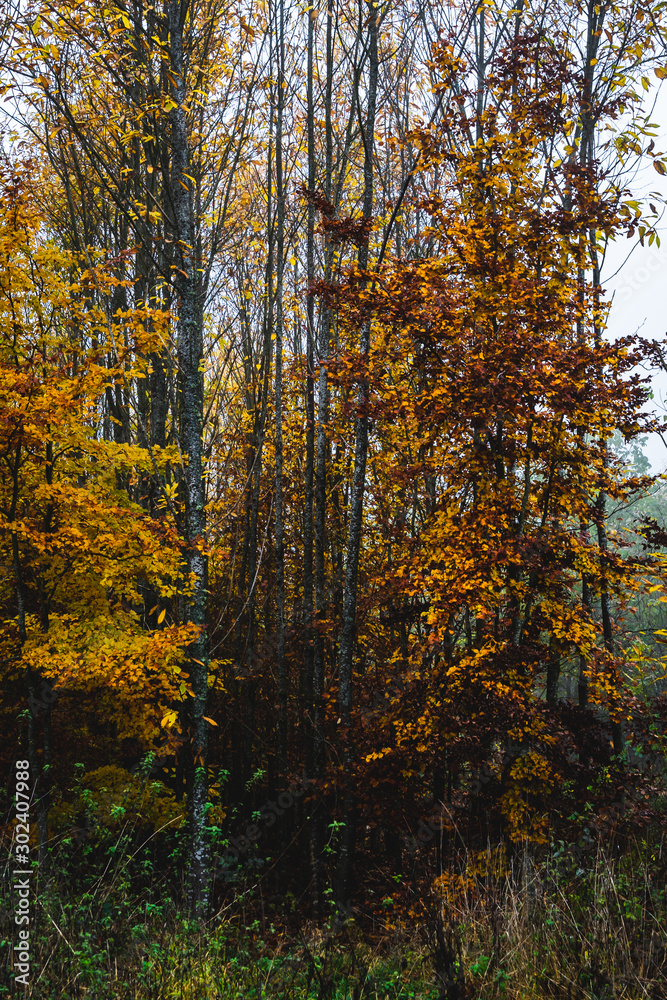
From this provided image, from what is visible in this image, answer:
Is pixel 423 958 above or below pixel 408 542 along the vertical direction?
below

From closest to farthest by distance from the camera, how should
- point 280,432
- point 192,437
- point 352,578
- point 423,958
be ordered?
point 423,958, point 192,437, point 352,578, point 280,432

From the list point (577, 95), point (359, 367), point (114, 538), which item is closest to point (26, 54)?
point (359, 367)

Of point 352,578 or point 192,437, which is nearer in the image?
point 192,437

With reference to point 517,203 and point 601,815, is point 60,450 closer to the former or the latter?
point 517,203

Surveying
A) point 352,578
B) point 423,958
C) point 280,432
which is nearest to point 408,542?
point 352,578

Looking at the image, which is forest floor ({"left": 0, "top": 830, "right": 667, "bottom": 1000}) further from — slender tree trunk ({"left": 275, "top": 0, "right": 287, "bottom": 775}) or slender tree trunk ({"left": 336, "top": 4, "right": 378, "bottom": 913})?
slender tree trunk ({"left": 275, "top": 0, "right": 287, "bottom": 775})

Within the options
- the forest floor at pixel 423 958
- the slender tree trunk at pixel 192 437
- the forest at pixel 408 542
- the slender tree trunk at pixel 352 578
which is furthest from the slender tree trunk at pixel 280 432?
the forest floor at pixel 423 958

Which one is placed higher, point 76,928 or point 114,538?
point 114,538

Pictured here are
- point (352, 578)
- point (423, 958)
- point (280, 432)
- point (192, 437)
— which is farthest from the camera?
point (280, 432)

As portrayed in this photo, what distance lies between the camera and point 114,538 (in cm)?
667

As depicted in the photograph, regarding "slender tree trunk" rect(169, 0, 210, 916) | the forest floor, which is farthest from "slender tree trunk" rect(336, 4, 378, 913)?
the forest floor

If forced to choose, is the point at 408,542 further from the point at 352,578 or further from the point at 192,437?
the point at 192,437

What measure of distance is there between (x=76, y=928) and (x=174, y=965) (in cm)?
92

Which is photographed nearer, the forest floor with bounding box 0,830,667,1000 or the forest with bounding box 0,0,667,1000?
the forest floor with bounding box 0,830,667,1000
